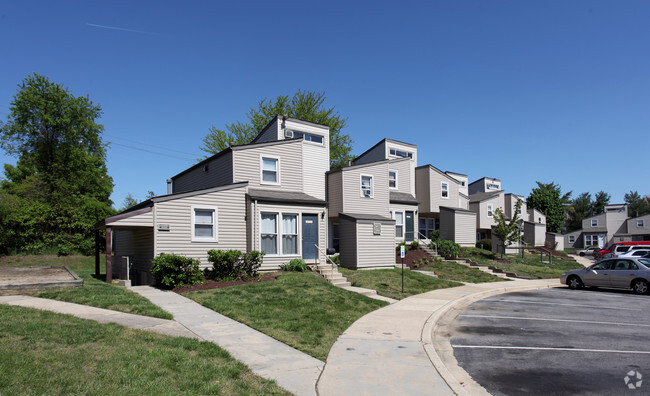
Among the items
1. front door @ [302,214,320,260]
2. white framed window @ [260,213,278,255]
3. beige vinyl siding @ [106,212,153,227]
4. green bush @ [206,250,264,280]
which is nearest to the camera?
beige vinyl siding @ [106,212,153,227]

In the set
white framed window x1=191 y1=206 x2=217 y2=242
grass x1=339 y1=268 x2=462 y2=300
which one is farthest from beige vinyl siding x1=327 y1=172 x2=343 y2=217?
white framed window x1=191 y1=206 x2=217 y2=242

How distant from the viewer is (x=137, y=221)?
15234 millimetres

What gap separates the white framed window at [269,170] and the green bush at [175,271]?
623 centimetres

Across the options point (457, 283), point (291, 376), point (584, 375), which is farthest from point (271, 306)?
point (457, 283)

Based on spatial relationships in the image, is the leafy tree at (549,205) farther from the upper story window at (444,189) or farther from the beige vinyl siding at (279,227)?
the beige vinyl siding at (279,227)

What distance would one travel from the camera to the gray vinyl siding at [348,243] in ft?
68.6

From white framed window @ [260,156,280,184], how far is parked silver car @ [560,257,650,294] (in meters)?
14.6

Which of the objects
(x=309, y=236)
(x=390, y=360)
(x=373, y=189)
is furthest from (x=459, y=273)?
(x=390, y=360)

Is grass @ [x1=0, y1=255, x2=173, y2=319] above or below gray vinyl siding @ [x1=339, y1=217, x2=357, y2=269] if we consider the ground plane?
below

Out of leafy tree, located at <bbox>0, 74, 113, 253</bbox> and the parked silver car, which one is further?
leafy tree, located at <bbox>0, 74, 113, 253</bbox>

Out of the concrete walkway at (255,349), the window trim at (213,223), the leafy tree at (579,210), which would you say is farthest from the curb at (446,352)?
the leafy tree at (579,210)

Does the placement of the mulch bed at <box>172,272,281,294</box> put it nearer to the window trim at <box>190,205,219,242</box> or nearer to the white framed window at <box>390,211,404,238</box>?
the window trim at <box>190,205,219,242</box>

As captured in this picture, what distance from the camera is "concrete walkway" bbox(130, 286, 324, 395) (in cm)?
600

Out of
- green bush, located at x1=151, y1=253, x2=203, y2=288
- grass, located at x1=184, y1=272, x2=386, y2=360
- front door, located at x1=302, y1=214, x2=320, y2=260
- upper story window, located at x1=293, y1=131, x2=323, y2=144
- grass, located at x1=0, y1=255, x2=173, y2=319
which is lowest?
grass, located at x1=184, y1=272, x2=386, y2=360
